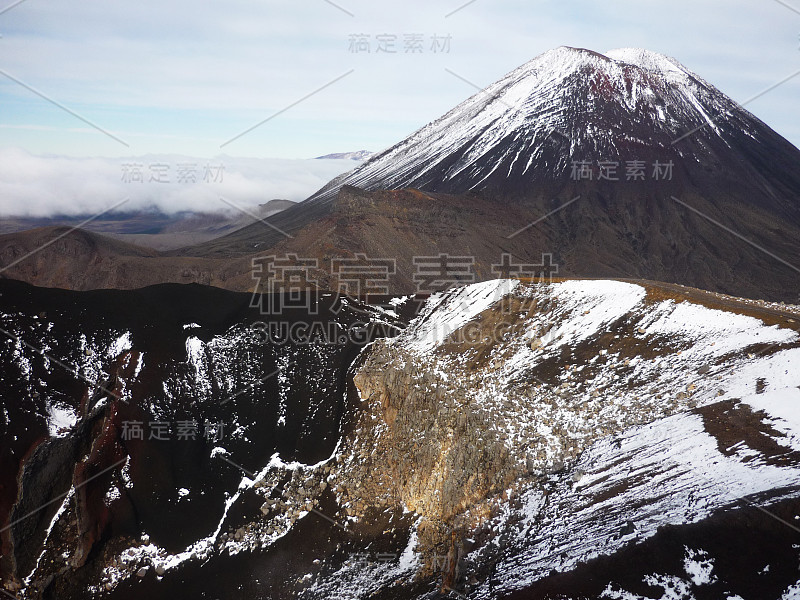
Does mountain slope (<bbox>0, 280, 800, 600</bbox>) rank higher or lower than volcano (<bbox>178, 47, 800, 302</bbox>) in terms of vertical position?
lower

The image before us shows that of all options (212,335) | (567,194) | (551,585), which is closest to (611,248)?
(567,194)

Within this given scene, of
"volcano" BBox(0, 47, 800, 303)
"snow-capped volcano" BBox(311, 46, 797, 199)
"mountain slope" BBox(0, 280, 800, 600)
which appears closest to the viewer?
"mountain slope" BBox(0, 280, 800, 600)

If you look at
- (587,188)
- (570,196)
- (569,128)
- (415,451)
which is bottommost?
(415,451)

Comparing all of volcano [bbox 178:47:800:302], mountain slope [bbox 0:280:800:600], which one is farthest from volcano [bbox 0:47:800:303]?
mountain slope [bbox 0:280:800:600]

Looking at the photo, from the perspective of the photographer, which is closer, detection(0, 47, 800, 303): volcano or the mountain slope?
the mountain slope

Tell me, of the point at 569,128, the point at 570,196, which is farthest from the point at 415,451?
the point at 569,128

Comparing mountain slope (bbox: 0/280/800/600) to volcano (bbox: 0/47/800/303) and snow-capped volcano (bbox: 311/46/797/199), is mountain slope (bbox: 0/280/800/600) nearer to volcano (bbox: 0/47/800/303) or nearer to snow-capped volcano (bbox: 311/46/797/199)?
volcano (bbox: 0/47/800/303)

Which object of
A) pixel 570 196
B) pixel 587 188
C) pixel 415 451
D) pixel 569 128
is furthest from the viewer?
pixel 569 128

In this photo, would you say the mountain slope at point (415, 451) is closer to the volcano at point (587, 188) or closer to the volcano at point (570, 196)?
the volcano at point (570, 196)

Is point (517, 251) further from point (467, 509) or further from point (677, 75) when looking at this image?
point (677, 75)

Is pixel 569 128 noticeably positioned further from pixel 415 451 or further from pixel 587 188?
pixel 415 451
